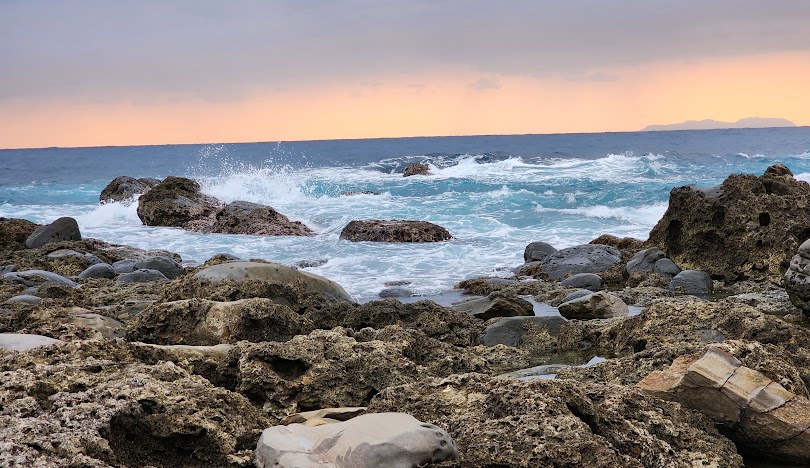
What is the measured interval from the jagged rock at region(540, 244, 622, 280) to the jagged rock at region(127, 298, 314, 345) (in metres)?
6.38

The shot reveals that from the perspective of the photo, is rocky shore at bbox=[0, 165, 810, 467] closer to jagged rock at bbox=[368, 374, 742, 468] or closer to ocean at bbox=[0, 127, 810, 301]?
jagged rock at bbox=[368, 374, 742, 468]

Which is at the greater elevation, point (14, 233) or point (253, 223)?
point (14, 233)

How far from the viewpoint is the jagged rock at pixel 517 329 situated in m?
5.98

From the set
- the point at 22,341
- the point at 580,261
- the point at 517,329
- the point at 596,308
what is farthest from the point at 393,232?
the point at 22,341

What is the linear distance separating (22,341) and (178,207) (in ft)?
50.5

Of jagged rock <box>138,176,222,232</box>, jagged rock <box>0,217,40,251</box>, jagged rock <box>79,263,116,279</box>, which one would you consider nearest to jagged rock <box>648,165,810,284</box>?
jagged rock <box>79,263,116,279</box>

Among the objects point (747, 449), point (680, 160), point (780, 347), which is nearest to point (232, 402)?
point (747, 449)

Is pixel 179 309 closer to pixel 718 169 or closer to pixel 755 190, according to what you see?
pixel 755 190

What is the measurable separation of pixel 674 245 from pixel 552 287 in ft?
8.05

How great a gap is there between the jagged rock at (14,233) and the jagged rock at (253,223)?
438cm

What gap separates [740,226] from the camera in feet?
33.3

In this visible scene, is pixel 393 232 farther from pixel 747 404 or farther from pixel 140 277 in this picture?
pixel 747 404

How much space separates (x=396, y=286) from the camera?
10.2 meters

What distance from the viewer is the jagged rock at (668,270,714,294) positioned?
9195 mm
